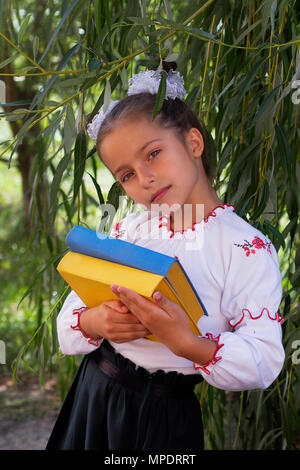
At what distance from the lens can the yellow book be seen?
2.53ft

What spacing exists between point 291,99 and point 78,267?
22.3 inches

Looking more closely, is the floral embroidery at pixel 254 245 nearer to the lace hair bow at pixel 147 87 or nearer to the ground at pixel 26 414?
the lace hair bow at pixel 147 87

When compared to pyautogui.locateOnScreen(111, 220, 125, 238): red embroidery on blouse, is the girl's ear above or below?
above

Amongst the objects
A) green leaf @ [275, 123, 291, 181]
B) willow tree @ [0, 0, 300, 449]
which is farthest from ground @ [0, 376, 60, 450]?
green leaf @ [275, 123, 291, 181]

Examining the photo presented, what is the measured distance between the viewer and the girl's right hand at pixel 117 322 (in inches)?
33.6

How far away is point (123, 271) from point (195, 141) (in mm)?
306

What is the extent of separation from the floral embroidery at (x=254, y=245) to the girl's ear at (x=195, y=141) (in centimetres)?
19

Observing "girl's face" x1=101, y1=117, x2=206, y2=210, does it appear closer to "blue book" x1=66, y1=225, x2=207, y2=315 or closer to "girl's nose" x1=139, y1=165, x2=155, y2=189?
"girl's nose" x1=139, y1=165, x2=155, y2=189

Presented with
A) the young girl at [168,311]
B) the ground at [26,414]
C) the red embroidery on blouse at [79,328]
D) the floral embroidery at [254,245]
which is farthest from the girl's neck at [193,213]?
the ground at [26,414]

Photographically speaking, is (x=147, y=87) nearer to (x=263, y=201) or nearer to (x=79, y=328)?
(x=263, y=201)

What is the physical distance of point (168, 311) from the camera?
0.81m

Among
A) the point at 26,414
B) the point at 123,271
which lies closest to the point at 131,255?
the point at 123,271

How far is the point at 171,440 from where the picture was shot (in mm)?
950
